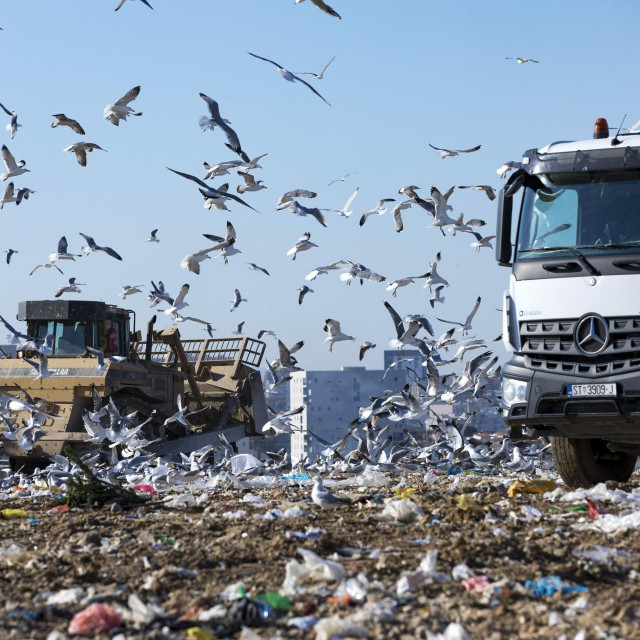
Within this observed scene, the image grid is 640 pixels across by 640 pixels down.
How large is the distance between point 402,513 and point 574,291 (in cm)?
218

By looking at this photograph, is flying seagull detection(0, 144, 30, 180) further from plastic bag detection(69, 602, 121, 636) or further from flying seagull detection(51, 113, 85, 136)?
plastic bag detection(69, 602, 121, 636)

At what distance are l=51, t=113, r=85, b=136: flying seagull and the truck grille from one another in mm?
7696

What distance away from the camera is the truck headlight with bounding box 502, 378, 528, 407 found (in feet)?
25.9

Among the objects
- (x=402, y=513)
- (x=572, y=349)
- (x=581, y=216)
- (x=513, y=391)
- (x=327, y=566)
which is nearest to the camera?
(x=327, y=566)

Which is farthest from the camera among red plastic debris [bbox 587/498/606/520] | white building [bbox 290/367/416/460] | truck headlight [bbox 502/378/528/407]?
white building [bbox 290/367/416/460]

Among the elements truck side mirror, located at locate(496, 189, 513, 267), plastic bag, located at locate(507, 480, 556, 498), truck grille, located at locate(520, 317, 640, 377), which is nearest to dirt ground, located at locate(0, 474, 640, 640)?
plastic bag, located at locate(507, 480, 556, 498)

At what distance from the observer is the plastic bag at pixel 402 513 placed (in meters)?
6.70

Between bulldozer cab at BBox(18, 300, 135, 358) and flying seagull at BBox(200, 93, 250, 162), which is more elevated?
flying seagull at BBox(200, 93, 250, 162)

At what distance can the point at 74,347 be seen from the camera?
1792 cm

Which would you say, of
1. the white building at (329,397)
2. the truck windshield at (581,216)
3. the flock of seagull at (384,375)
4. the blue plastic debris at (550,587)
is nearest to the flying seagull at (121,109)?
the flock of seagull at (384,375)

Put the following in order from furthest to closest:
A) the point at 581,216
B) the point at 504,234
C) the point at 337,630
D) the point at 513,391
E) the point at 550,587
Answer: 1. the point at 504,234
2. the point at 513,391
3. the point at 581,216
4. the point at 550,587
5. the point at 337,630

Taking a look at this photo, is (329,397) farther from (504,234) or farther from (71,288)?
(504,234)

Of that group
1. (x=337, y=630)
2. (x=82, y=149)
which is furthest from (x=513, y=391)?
(x=82, y=149)

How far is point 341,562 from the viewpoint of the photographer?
5223mm
